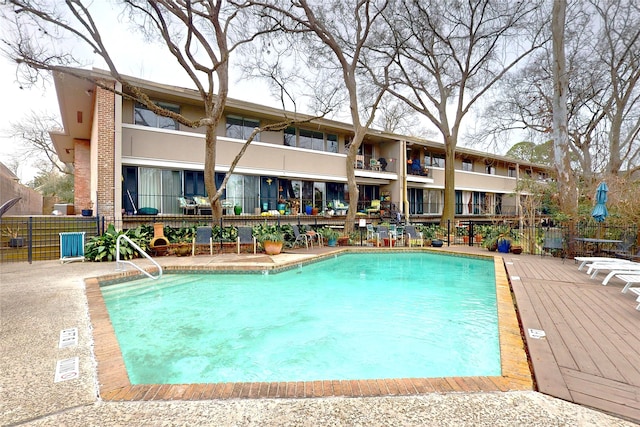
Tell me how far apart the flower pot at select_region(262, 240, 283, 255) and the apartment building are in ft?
15.3

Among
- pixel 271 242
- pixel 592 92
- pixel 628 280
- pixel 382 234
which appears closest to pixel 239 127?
pixel 271 242

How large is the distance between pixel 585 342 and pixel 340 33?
17.2m

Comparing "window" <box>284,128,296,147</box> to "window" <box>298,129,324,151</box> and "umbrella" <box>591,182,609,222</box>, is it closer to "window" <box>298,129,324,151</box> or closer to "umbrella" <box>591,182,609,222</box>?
"window" <box>298,129,324,151</box>

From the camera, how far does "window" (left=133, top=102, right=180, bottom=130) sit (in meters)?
13.4

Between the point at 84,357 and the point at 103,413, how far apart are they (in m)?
1.18

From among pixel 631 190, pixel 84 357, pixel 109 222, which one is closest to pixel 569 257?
pixel 631 190

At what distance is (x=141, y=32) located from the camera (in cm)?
1198

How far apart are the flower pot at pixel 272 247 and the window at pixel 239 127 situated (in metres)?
6.75

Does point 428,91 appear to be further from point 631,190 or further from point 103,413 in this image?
point 103,413

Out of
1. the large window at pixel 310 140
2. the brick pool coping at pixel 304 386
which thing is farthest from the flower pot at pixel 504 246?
the large window at pixel 310 140

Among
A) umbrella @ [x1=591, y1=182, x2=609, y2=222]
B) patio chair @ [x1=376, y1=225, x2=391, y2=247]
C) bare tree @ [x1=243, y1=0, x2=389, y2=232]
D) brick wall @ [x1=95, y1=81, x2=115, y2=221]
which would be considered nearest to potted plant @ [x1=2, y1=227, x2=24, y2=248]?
brick wall @ [x1=95, y1=81, x2=115, y2=221]

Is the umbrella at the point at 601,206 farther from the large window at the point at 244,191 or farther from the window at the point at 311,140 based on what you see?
the window at the point at 311,140

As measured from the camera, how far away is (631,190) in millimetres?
10156

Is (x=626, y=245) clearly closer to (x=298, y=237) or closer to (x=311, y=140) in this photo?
(x=298, y=237)
